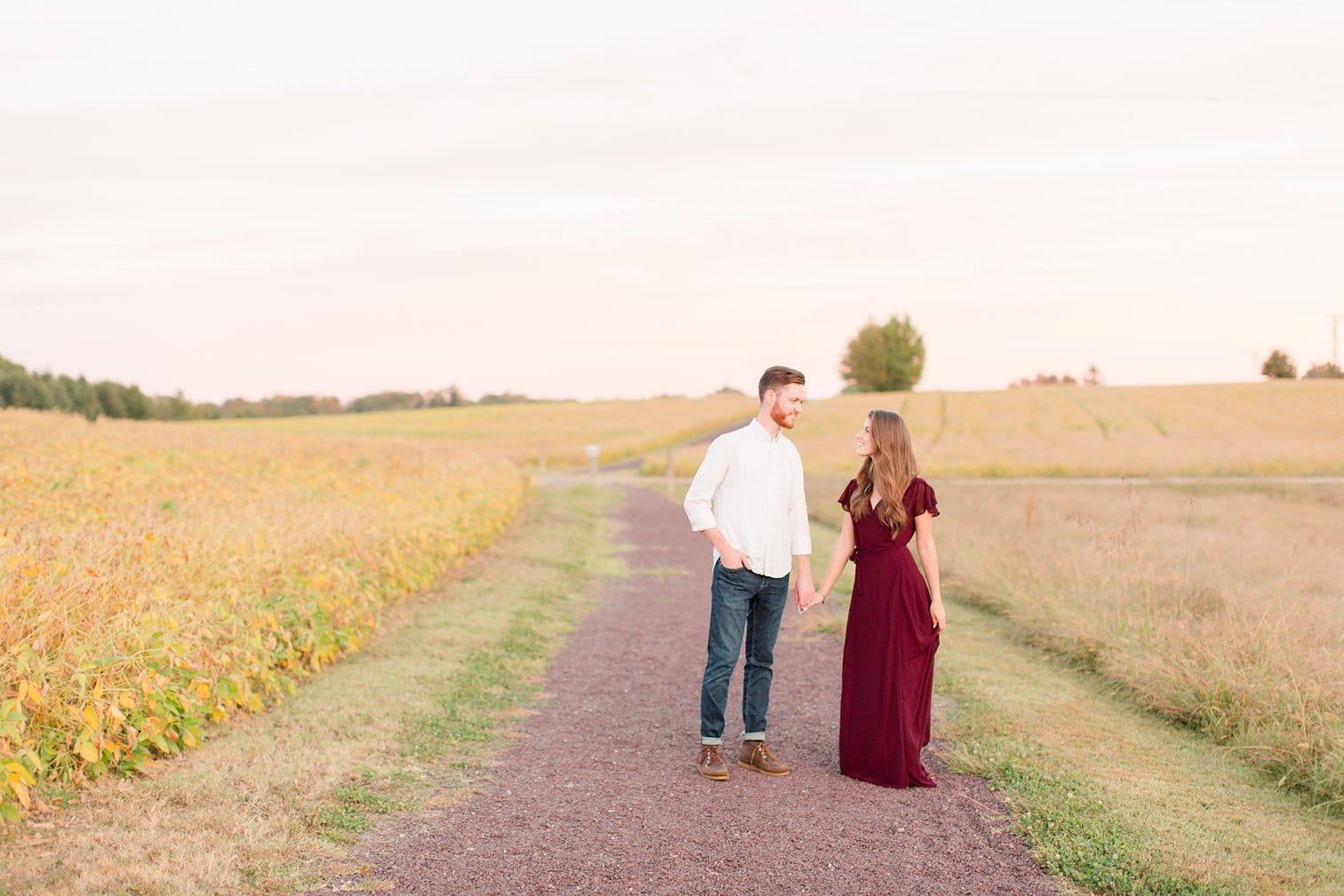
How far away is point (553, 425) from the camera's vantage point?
232 ft

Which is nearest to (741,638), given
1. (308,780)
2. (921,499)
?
(921,499)

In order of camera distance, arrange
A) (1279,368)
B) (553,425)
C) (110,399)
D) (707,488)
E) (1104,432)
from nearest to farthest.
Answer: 1. (707,488)
2. (1104,432)
3. (1279,368)
4. (553,425)
5. (110,399)

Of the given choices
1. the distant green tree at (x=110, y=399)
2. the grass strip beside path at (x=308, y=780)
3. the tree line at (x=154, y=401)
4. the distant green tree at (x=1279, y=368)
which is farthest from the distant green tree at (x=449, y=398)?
the grass strip beside path at (x=308, y=780)

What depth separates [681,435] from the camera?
2418 inches

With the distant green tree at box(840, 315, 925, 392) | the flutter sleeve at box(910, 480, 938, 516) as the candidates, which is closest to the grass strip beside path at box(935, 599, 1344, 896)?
the flutter sleeve at box(910, 480, 938, 516)

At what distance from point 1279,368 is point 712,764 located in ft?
220

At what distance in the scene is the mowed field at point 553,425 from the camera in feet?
173

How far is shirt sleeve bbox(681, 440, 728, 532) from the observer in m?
5.55

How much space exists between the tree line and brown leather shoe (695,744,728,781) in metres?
46.2

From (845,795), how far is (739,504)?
5.27 ft

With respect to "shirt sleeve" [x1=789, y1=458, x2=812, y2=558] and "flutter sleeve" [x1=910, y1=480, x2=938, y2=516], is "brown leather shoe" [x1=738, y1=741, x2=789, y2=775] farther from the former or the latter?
"flutter sleeve" [x1=910, y1=480, x2=938, y2=516]

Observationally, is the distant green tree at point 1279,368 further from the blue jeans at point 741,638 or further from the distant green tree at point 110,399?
the distant green tree at point 110,399

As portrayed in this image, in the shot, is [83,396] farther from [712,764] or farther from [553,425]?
[712,764]

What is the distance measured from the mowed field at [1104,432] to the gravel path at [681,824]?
31175mm
